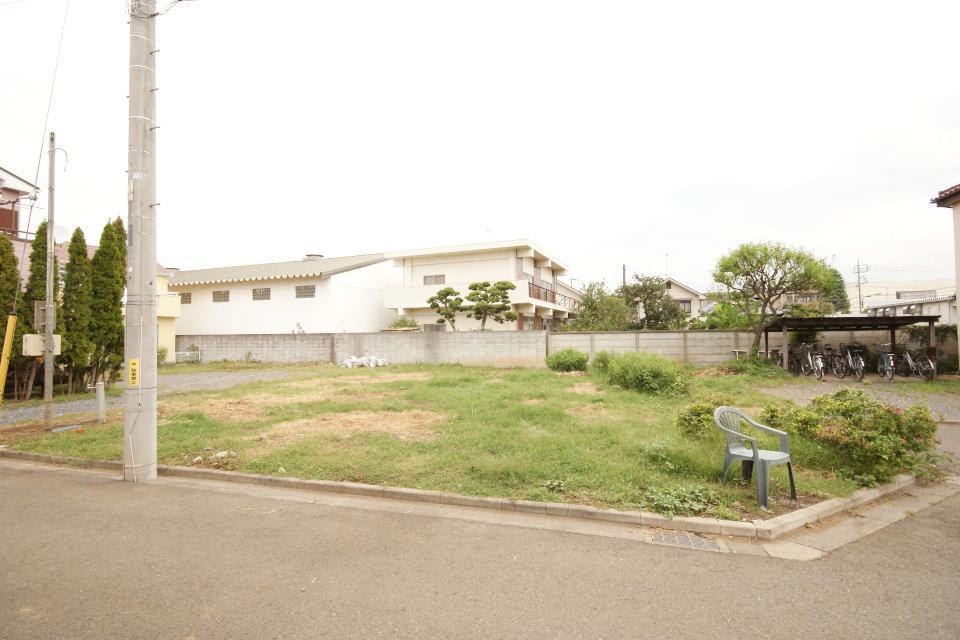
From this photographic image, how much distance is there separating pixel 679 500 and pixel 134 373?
Result: 596cm

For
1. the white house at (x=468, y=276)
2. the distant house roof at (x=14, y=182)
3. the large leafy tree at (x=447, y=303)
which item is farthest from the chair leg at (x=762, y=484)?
the distant house roof at (x=14, y=182)

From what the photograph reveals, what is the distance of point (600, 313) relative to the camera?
21.8m

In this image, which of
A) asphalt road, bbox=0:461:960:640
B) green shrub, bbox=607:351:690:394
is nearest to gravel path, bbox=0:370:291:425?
asphalt road, bbox=0:461:960:640

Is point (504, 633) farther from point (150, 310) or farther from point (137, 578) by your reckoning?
point (150, 310)

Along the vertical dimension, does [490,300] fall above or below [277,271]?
below

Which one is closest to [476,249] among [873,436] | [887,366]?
[887,366]

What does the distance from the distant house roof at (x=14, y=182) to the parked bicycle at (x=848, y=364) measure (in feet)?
85.0

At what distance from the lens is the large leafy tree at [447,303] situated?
21.2 meters

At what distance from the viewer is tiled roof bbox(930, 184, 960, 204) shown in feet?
38.8

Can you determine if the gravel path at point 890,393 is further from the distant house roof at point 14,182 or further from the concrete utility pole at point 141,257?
the distant house roof at point 14,182

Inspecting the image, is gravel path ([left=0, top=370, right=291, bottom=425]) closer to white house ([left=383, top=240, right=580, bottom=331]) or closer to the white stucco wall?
the white stucco wall

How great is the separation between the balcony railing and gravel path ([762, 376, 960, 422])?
1286cm

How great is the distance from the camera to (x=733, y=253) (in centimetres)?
1409

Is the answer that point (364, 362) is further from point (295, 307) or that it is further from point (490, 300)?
point (295, 307)
